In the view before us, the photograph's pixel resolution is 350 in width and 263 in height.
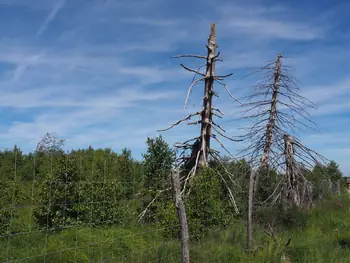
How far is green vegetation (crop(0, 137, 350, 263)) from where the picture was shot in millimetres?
5946

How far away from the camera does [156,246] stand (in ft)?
22.7

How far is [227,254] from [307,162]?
25.0ft

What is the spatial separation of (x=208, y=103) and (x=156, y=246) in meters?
6.77

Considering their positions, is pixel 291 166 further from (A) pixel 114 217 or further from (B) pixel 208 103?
(A) pixel 114 217

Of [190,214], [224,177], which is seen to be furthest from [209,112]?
[190,214]

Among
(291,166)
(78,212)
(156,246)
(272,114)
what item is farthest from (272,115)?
(78,212)

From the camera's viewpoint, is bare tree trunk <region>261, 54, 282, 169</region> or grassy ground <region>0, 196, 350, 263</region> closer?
grassy ground <region>0, 196, 350, 263</region>

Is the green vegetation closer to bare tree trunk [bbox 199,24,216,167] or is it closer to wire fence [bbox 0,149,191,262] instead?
wire fence [bbox 0,149,191,262]

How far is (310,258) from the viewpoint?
8234mm

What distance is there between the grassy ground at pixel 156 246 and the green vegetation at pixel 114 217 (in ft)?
0.05

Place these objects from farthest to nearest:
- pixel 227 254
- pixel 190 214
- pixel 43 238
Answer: pixel 190 214 < pixel 227 254 < pixel 43 238

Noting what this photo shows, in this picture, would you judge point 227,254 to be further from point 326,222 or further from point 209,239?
point 326,222

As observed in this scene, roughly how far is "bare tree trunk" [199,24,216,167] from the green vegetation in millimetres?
1931

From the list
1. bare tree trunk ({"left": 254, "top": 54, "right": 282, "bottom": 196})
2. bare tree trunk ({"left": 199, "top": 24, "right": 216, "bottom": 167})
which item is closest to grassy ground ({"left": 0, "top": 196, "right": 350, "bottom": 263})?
bare tree trunk ({"left": 199, "top": 24, "right": 216, "bottom": 167})
